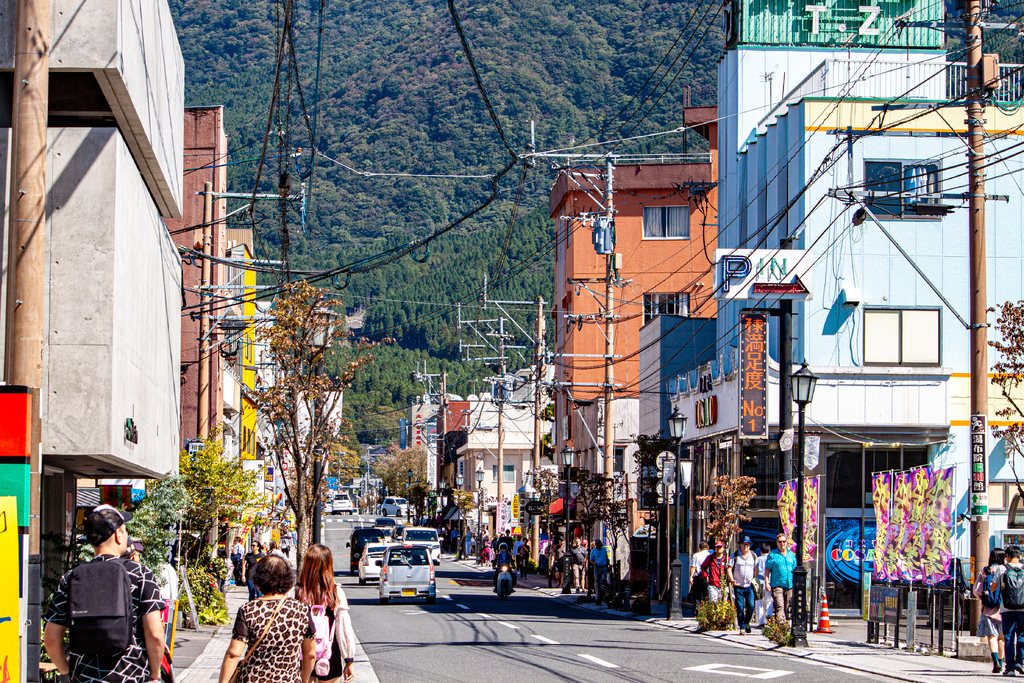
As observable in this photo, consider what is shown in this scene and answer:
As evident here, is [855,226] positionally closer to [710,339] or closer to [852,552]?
[852,552]

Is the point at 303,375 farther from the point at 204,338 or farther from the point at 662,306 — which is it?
the point at 662,306

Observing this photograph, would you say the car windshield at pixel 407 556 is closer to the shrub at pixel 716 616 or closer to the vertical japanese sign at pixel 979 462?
the shrub at pixel 716 616

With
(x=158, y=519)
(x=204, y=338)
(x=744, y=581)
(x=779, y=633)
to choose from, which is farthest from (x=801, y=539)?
(x=204, y=338)

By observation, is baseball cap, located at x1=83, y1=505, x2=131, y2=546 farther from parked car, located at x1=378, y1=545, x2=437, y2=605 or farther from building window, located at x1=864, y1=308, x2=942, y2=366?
parked car, located at x1=378, y1=545, x2=437, y2=605

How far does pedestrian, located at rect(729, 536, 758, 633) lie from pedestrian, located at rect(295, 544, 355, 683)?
1451cm

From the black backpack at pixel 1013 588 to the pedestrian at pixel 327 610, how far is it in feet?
31.8

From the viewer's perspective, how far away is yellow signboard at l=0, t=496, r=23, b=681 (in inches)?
328

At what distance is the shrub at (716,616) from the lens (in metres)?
24.0

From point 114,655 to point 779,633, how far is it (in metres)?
14.7

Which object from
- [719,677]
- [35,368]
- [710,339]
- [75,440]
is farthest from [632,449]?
[35,368]

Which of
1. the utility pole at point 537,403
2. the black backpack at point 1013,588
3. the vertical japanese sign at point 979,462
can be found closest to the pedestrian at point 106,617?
the black backpack at point 1013,588

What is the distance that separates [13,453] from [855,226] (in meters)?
23.5

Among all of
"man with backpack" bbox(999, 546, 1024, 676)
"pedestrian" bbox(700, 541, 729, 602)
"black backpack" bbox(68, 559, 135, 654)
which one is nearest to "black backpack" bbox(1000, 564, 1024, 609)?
"man with backpack" bbox(999, 546, 1024, 676)

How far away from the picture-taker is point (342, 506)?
146375mm
